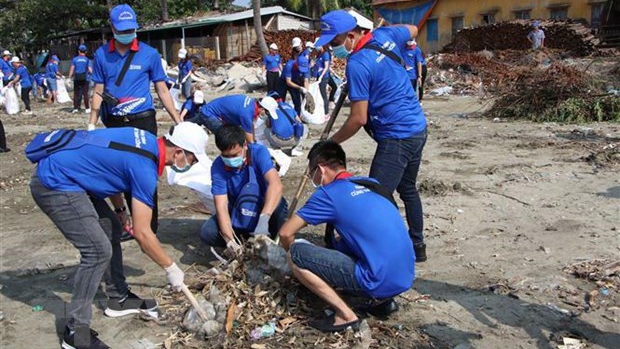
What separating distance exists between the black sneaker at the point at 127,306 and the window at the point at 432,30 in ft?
93.8

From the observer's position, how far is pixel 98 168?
3.10m

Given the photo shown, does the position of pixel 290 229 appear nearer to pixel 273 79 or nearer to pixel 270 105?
pixel 270 105

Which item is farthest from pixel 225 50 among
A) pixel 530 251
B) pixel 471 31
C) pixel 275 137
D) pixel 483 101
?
pixel 530 251

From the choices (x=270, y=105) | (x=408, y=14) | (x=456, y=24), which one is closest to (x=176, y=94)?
(x=270, y=105)

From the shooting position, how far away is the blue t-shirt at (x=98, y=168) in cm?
305

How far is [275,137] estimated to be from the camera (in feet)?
22.1

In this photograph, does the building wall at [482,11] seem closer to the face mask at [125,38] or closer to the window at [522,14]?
the window at [522,14]

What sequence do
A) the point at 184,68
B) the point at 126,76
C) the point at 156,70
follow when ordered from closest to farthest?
the point at 126,76 → the point at 156,70 → the point at 184,68

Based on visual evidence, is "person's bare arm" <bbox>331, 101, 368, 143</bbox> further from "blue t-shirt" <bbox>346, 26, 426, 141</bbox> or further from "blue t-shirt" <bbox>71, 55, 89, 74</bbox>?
"blue t-shirt" <bbox>71, 55, 89, 74</bbox>

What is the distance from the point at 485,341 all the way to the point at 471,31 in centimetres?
2321

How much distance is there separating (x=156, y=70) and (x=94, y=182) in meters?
2.09

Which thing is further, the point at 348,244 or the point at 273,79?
the point at 273,79

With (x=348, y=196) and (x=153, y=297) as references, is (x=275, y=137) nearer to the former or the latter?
(x=153, y=297)

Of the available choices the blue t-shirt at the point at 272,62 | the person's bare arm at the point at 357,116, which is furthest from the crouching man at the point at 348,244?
the blue t-shirt at the point at 272,62
